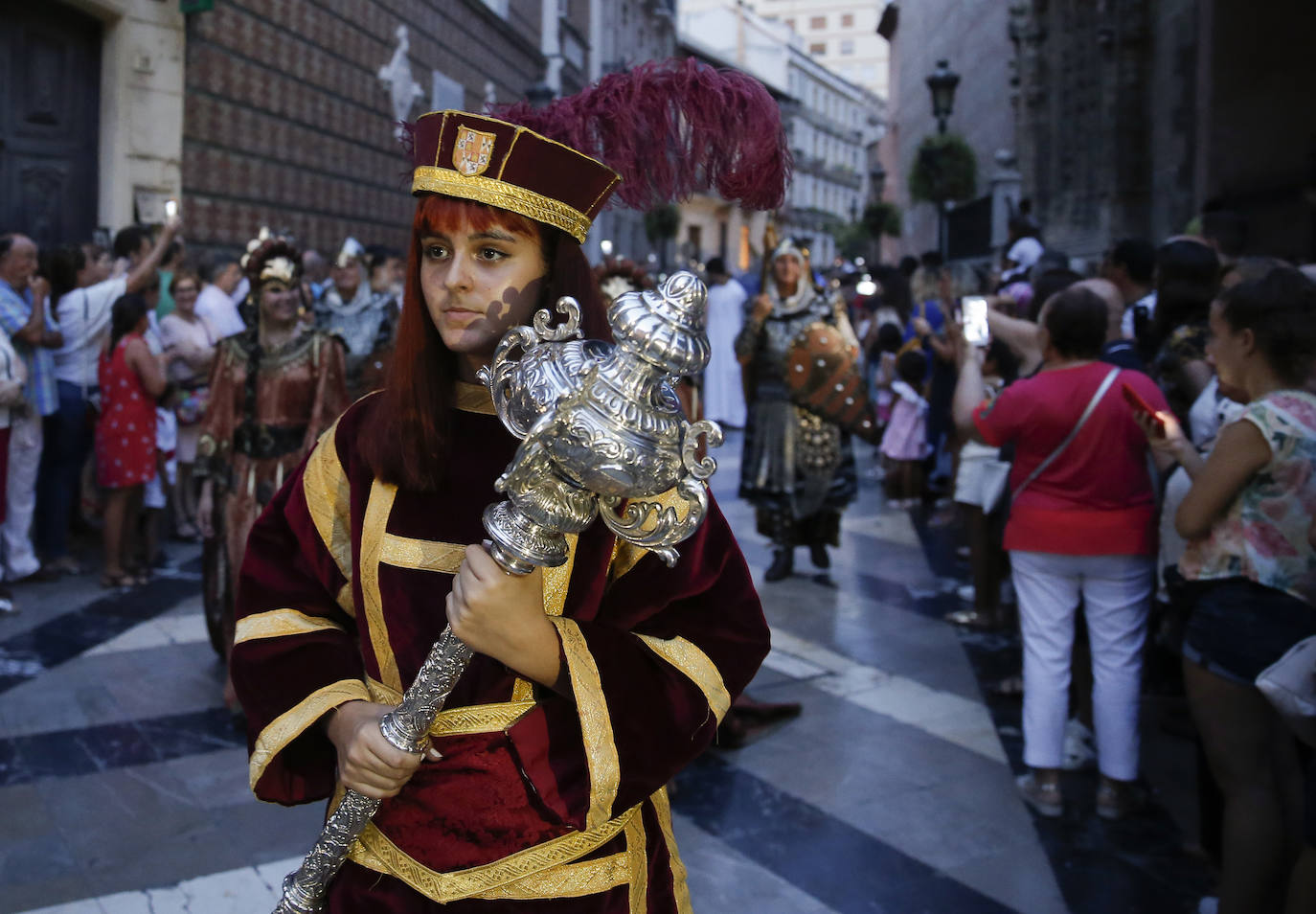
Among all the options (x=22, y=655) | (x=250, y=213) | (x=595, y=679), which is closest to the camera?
(x=595, y=679)

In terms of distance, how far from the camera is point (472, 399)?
1821mm

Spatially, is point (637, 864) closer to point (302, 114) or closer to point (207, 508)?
point (207, 508)

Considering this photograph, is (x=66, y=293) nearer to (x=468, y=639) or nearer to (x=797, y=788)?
(x=797, y=788)

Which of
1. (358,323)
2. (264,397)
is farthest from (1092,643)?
(358,323)

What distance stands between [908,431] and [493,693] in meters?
8.82

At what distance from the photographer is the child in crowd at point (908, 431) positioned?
381 inches

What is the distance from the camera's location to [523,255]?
5.61 feet

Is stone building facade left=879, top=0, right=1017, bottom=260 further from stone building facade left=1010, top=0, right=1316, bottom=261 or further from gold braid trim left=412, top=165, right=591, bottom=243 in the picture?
gold braid trim left=412, top=165, right=591, bottom=243

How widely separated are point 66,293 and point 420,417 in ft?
21.2

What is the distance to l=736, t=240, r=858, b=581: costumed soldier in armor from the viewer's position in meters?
7.03

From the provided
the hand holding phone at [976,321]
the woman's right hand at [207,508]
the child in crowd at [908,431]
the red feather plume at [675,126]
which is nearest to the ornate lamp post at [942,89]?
the child in crowd at [908,431]

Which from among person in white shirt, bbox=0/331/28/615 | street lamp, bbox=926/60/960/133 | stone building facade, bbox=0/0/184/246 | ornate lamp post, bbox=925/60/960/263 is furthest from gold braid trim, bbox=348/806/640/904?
street lamp, bbox=926/60/960/133

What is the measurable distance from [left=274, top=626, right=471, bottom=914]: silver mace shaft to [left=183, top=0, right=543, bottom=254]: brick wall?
27.7 feet

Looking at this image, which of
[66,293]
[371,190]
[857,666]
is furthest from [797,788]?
[371,190]
